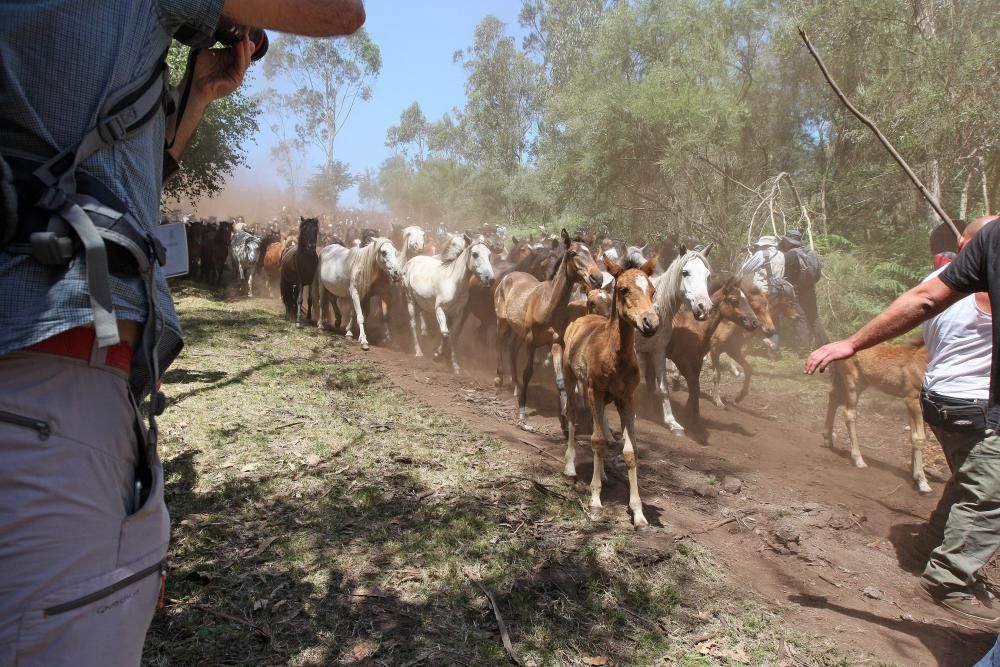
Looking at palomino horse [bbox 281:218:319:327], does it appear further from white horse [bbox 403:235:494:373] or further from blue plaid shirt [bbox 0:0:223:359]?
blue plaid shirt [bbox 0:0:223:359]

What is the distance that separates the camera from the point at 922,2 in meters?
13.5

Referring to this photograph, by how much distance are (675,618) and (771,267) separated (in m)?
8.04

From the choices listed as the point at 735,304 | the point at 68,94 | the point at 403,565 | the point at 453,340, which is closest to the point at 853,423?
the point at 735,304

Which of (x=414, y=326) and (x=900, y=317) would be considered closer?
(x=900, y=317)

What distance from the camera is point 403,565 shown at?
4.10 metres

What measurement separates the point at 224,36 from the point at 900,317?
132 inches

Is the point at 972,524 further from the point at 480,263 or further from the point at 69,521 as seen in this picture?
the point at 480,263

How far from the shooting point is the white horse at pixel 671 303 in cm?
788

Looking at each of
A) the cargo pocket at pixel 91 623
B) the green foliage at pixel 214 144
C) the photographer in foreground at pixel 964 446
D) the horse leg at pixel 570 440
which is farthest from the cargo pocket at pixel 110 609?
the green foliage at pixel 214 144

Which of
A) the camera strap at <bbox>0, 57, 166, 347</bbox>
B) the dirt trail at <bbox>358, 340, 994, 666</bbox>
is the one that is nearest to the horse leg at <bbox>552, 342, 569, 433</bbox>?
the dirt trail at <bbox>358, 340, 994, 666</bbox>

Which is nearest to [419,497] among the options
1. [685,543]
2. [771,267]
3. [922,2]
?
[685,543]

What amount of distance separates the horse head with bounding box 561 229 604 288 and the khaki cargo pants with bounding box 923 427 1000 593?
437 centimetres

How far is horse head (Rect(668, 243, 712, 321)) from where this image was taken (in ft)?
25.4

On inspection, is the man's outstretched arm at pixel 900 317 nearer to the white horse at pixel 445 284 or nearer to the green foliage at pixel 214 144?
the white horse at pixel 445 284
